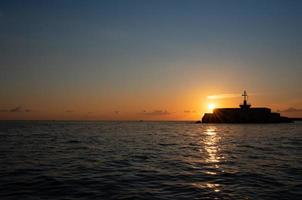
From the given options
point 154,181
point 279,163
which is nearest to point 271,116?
point 279,163

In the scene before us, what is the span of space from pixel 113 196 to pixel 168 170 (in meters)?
6.45

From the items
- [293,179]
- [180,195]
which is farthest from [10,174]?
[293,179]

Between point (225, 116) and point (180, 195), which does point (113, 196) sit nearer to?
point (180, 195)

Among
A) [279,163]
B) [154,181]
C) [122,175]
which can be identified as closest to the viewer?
[154,181]

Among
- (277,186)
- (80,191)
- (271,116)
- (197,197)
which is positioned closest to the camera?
(197,197)

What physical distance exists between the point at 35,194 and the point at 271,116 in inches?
5534

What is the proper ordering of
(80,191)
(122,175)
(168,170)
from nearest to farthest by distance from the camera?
(80,191) → (122,175) → (168,170)

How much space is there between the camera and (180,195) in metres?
11.9

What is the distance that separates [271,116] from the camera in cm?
13975

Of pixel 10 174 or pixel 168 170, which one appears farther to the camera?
pixel 168 170

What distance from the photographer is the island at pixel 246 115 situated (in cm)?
13562

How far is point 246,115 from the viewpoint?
138 m

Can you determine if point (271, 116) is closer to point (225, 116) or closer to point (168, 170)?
point (225, 116)

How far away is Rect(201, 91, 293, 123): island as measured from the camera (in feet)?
445
